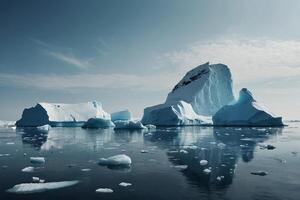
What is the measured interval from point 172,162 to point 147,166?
5.12ft

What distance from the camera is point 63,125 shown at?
6881cm

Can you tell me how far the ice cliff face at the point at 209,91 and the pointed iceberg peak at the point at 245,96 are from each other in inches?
660

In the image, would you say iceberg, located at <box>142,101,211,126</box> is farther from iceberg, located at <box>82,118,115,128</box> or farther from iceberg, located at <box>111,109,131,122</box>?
iceberg, located at <box>82,118,115,128</box>

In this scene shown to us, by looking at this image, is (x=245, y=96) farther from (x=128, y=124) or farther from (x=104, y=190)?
(x=104, y=190)

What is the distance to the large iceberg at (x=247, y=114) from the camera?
49000 millimetres

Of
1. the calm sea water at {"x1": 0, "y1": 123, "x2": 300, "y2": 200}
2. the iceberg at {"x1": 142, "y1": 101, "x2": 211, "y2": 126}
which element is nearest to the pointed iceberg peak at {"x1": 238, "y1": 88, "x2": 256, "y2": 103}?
the iceberg at {"x1": 142, "y1": 101, "x2": 211, "y2": 126}

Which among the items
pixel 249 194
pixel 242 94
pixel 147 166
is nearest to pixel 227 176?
pixel 249 194

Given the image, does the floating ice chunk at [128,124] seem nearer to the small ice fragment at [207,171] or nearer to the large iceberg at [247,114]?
the large iceberg at [247,114]

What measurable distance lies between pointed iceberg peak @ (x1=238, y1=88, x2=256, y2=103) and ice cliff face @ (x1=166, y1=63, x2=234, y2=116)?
55.0ft

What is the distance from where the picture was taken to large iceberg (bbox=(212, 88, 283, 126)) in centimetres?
4900

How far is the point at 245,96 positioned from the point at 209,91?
19.1 meters

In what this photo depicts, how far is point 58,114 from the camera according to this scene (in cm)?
6738

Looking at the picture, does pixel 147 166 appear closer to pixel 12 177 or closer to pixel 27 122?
pixel 12 177

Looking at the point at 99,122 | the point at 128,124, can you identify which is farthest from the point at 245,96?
the point at 99,122
